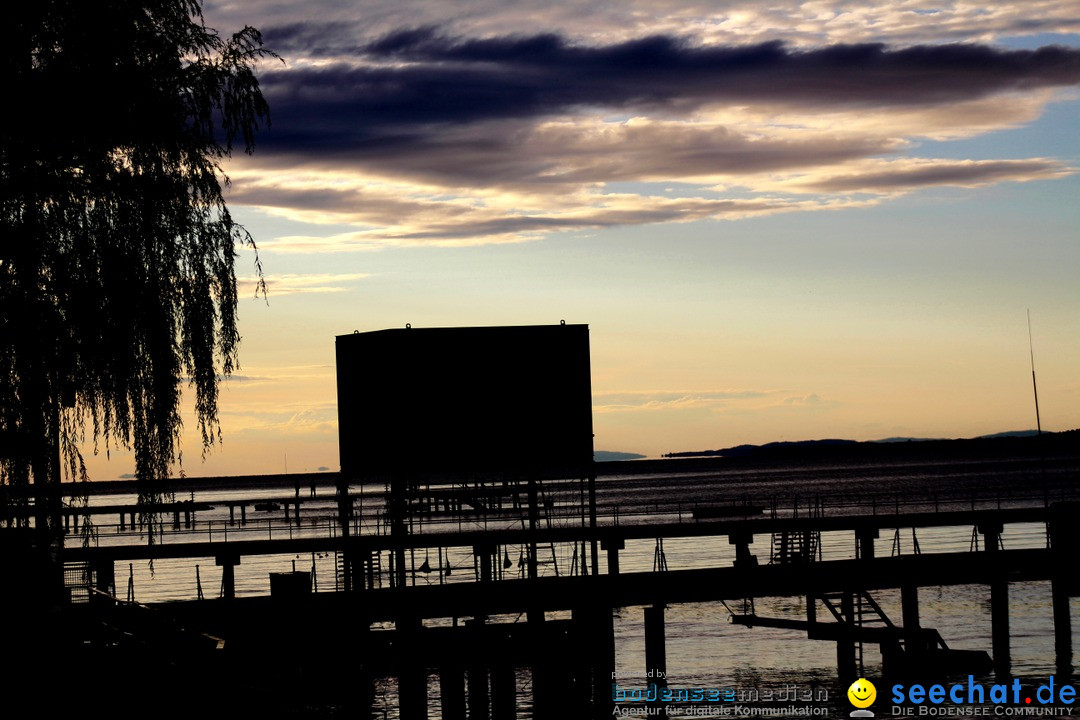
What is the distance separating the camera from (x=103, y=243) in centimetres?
1670

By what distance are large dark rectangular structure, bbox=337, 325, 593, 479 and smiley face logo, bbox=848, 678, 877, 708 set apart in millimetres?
9273

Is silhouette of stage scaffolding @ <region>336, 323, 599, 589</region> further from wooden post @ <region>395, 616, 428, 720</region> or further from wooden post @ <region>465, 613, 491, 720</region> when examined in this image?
wooden post @ <region>395, 616, 428, 720</region>

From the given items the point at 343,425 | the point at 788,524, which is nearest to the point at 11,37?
the point at 343,425

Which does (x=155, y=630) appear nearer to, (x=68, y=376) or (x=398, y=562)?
(x=68, y=376)

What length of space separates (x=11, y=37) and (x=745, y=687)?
28152mm

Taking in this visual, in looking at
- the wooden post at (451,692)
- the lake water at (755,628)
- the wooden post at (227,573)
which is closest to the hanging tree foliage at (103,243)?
the lake water at (755,628)

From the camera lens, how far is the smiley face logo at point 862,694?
33.7 m

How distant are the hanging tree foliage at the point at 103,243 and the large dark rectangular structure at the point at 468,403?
740 inches

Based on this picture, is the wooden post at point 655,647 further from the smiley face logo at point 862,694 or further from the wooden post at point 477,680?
the wooden post at point 477,680

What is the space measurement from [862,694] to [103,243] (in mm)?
24818

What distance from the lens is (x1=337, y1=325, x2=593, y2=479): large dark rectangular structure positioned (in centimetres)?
3578

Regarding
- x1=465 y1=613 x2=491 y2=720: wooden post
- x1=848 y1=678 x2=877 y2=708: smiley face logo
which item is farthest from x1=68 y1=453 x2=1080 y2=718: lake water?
x1=465 y1=613 x2=491 y2=720: wooden post

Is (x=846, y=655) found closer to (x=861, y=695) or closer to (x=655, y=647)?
(x=861, y=695)

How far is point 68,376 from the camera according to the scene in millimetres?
→ 16531
